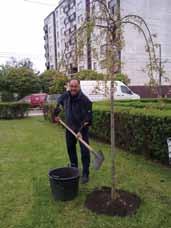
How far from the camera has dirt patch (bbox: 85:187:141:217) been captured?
2.98 m

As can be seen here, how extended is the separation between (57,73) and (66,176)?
144 cm

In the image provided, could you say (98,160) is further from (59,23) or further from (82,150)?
(59,23)

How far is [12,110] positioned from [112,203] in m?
11.9

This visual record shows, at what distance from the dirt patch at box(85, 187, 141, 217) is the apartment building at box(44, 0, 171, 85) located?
1.56 m

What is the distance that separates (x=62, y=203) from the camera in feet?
10.6

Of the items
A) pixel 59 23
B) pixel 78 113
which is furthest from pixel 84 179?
pixel 59 23

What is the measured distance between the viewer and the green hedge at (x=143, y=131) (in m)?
4.46

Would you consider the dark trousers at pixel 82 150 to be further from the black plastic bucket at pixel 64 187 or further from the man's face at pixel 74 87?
the man's face at pixel 74 87

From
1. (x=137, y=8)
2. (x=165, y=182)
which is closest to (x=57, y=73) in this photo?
(x=165, y=182)

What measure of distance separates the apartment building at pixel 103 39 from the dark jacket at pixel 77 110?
0.44 m

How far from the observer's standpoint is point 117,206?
3072mm

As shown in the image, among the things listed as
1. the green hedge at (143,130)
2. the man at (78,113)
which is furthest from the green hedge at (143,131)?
the man at (78,113)

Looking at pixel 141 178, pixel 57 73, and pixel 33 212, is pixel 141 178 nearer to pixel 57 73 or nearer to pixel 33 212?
pixel 33 212

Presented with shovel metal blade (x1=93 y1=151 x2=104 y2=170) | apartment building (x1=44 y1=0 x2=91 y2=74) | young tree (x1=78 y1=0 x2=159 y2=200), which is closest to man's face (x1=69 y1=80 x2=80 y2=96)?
young tree (x1=78 y1=0 x2=159 y2=200)
